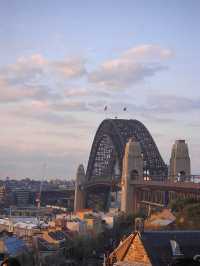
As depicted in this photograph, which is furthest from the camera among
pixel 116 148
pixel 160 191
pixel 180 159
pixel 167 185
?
pixel 116 148

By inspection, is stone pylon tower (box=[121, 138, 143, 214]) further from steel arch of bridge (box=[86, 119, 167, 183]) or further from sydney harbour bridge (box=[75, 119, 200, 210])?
steel arch of bridge (box=[86, 119, 167, 183])

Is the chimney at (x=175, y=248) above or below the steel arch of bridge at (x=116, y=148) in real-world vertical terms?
below

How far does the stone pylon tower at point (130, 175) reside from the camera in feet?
284

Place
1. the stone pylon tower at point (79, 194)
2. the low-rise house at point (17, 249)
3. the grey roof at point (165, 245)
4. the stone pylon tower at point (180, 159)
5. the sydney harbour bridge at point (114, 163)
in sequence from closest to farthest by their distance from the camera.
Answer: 1. the grey roof at point (165, 245)
2. the low-rise house at point (17, 249)
3. the stone pylon tower at point (180, 159)
4. the sydney harbour bridge at point (114, 163)
5. the stone pylon tower at point (79, 194)

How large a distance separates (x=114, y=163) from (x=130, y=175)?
117ft

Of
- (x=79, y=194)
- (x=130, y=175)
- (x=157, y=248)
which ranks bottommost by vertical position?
(x=157, y=248)

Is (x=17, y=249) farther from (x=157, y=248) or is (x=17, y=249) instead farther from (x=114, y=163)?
(x=114, y=163)

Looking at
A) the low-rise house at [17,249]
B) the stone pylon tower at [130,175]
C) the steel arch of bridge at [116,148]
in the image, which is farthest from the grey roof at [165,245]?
the steel arch of bridge at [116,148]

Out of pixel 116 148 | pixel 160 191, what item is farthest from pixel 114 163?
pixel 160 191

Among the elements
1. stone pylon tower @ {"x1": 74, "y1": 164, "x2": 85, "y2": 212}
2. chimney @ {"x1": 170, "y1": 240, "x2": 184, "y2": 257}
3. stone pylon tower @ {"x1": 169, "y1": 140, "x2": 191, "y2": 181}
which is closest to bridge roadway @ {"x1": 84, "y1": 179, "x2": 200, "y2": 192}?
stone pylon tower @ {"x1": 169, "y1": 140, "x2": 191, "y2": 181}

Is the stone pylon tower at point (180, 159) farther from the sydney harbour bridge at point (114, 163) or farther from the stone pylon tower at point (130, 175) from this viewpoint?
the stone pylon tower at point (130, 175)

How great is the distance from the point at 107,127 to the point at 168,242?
102691 mm

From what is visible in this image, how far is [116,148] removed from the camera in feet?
390

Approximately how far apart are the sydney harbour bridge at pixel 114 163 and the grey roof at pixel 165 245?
5881cm
